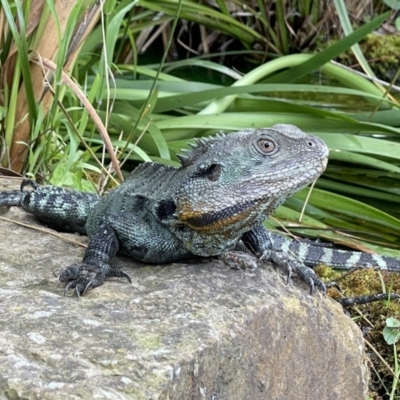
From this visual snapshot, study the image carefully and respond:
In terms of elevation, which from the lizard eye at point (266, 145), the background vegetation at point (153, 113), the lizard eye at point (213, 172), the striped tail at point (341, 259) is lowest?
the striped tail at point (341, 259)

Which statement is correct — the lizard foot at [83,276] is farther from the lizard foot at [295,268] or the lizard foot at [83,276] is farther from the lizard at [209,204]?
the lizard foot at [295,268]

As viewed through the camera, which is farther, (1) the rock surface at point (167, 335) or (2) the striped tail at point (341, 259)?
(2) the striped tail at point (341, 259)

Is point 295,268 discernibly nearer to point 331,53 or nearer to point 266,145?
point 266,145

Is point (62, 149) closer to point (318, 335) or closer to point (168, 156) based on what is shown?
point (168, 156)

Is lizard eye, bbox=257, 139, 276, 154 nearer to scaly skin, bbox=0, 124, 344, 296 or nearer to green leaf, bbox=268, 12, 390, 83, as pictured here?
scaly skin, bbox=0, 124, 344, 296

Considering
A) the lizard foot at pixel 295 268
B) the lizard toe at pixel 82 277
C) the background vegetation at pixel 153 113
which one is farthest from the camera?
the background vegetation at pixel 153 113

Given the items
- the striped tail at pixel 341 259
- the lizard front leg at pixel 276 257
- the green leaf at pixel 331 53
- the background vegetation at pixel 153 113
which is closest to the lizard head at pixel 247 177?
the lizard front leg at pixel 276 257
